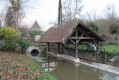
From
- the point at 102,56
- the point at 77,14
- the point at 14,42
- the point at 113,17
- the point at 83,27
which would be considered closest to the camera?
the point at 102,56

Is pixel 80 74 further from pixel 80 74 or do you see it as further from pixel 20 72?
pixel 20 72

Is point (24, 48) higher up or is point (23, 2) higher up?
point (23, 2)

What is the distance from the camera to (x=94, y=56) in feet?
36.0

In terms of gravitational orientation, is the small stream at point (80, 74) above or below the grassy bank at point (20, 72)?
below

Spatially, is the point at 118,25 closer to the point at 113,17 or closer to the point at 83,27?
the point at 113,17

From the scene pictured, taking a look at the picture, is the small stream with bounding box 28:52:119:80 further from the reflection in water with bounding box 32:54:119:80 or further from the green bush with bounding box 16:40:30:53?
the green bush with bounding box 16:40:30:53

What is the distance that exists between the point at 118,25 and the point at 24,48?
1966 centimetres

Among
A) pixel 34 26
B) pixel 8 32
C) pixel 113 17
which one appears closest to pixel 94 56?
pixel 8 32

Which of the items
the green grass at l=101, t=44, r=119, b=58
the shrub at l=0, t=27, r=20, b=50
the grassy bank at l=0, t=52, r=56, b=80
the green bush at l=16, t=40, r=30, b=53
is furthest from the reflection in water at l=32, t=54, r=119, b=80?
the green bush at l=16, t=40, r=30, b=53

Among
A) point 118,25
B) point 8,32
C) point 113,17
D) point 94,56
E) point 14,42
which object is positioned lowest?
point 94,56

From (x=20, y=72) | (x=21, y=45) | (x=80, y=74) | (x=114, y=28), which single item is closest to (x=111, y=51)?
(x=80, y=74)

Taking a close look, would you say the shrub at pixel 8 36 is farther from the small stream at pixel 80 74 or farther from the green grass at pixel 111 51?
the green grass at pixel 111 51

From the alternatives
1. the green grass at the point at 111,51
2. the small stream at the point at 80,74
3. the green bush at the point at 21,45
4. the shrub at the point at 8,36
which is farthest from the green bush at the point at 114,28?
the shrub at the point at 8,36

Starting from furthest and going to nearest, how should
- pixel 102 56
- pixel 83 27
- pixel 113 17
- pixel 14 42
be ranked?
pixel 113 17
pixel 14 42
pixel 83 27
pixel 102 56
